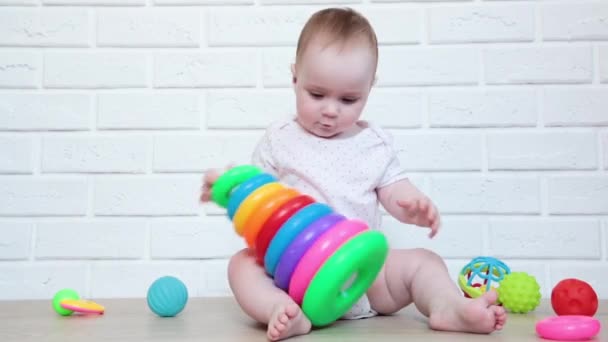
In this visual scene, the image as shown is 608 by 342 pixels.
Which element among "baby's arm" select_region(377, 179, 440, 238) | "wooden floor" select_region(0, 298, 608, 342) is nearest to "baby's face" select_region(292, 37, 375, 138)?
"baby's arm" select_region(377, 179, 440, 238)

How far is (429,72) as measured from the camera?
1909mm

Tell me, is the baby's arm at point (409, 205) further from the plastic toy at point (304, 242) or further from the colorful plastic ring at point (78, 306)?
the colorful plastic ring at point (78, 306)

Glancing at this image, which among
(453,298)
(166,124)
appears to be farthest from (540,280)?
(166,124)

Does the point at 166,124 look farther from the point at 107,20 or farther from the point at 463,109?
the point at 463,109

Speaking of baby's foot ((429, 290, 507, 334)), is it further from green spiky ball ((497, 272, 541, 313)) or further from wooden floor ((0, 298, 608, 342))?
green spiky ball ((497, 272, 541, 313))

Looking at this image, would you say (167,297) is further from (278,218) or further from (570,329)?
(570,329)

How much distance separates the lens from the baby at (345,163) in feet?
4.31

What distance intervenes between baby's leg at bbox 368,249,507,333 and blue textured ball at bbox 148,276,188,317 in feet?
1.18

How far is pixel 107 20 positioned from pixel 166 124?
1.02 ft

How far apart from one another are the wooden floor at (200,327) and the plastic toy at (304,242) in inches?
2.7

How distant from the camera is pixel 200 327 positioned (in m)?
1.31

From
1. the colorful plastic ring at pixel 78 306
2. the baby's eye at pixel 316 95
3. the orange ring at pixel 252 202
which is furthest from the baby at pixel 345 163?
the colorful plastic ring at pixel 78 306

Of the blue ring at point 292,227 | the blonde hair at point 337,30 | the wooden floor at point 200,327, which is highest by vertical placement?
the blonde hair at point 337,30

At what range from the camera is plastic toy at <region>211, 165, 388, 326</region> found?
1.12 m
